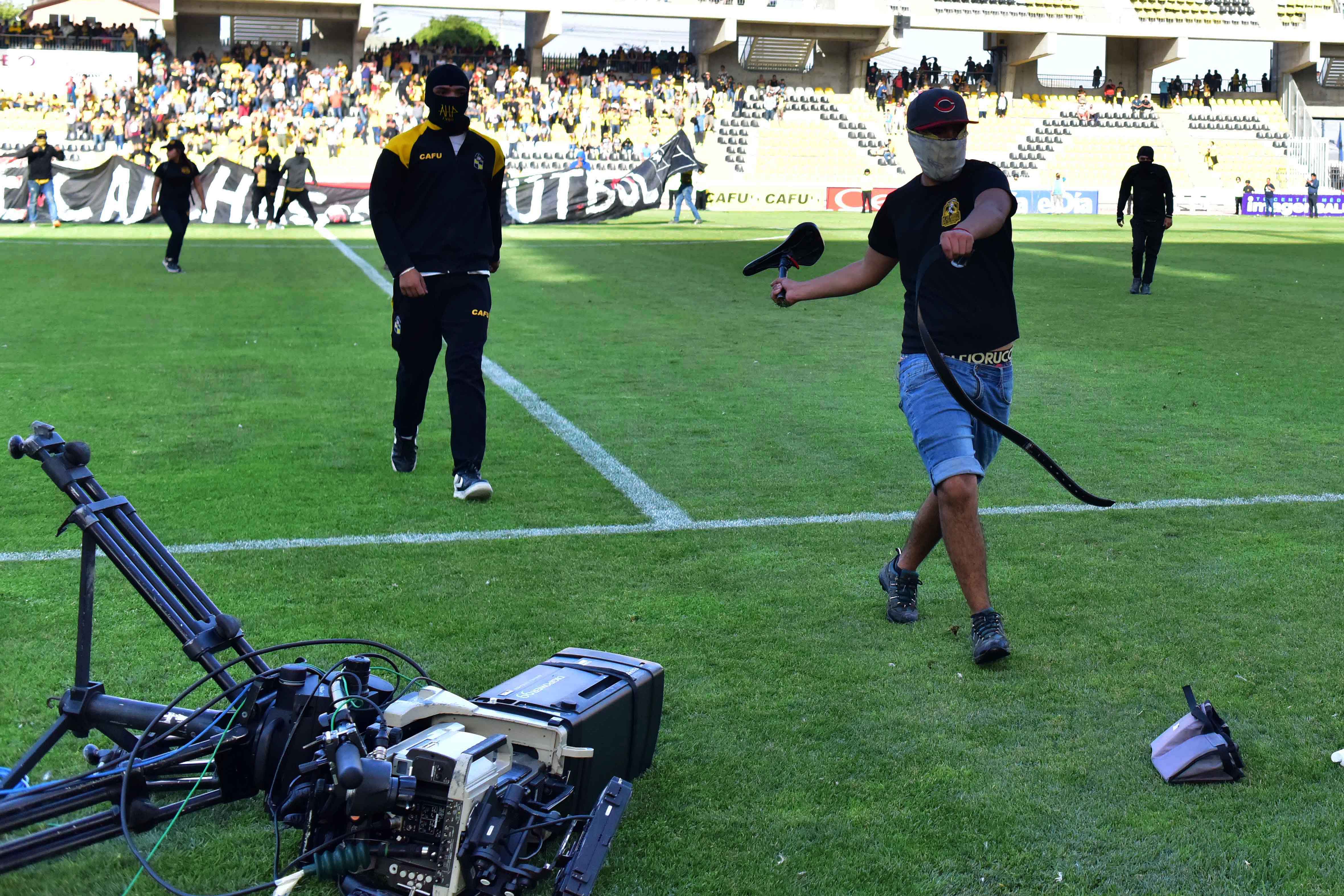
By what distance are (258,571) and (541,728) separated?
Answer: 240cm

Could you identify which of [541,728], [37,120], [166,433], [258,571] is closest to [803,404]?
[166,433]

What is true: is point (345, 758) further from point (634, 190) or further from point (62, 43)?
point (62, 43)

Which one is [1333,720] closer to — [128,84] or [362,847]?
[362,847]

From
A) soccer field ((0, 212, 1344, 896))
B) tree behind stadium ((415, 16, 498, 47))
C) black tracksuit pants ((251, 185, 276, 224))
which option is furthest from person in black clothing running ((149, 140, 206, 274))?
tree behind stadium ((415, 16, 498, 47))

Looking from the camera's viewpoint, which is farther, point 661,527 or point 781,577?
point 661,527

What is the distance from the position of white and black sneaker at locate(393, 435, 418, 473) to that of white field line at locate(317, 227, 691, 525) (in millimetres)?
549

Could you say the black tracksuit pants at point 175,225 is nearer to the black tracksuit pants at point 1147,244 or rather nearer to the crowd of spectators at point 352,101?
the black tracksuit pants at point 1147,244

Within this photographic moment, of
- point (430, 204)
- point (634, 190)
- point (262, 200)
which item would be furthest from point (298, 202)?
point (430, 204)

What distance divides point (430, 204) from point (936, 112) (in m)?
2.81

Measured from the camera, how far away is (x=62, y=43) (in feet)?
153

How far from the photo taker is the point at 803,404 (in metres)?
8.84

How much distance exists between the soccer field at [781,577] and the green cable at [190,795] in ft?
A: 0.10

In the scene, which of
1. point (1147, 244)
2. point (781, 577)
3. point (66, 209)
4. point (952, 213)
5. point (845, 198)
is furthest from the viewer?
point (845, 198)

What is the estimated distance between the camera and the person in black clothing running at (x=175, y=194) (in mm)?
17359
